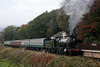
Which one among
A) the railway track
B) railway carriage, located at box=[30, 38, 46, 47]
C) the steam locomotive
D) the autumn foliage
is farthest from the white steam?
railway carriage, located at box=[30, 38, 46, 47]

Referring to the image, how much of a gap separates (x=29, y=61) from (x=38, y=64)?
5.38 ft

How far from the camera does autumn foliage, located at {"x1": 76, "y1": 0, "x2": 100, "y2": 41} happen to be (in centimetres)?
1875

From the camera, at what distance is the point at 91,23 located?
1934cm

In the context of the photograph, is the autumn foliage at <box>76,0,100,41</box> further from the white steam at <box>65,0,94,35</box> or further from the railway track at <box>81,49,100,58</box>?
the railway track at <box>81,49,100,58</box>

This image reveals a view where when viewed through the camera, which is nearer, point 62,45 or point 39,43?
point 62,45

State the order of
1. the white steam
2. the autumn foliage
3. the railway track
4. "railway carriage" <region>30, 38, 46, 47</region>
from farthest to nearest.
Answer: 1. "railway carriage" <region>30, 38, 46, 47</region>
2. the autumn foliage
3. the white steam
4. the railway track

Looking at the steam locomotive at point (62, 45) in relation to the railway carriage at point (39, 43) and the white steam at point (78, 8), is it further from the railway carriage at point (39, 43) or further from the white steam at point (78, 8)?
the white steam at point (78, 8)

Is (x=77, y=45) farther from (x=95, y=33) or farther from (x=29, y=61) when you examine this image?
(x=29, y=61)

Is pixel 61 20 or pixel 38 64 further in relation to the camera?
pixel 61 20

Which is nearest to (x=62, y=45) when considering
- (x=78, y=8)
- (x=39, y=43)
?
(x=78, y=8)

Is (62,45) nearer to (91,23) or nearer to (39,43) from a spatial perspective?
(91,23)

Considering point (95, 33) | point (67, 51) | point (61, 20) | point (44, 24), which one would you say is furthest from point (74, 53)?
point (44, 24)

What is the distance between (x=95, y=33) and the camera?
20953 mm

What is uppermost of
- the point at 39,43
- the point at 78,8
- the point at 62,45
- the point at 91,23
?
the point at 78,8
